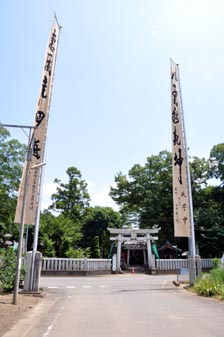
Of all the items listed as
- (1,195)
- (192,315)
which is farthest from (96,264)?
(192,315)

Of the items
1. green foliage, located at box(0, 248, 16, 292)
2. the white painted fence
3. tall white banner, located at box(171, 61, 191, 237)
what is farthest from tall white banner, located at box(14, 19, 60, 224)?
the white painted fence

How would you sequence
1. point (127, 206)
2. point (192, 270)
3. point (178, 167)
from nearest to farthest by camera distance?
point (192, 270), point (178, 167), point (127, 206)

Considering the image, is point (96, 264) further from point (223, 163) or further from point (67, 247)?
point (223, 163)

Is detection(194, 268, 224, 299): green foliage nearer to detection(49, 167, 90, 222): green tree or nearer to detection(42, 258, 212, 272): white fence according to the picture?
detection(42, 258, 212, 272): white fence

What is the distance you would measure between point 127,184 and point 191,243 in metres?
24.4

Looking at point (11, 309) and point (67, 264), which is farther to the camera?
point (67, 264)

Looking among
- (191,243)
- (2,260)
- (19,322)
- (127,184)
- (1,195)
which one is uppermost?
(127,184)

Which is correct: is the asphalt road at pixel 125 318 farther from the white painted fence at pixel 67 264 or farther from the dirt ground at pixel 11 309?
the white painted fence at pixel 67 264

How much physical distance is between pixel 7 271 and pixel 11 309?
12.1ft

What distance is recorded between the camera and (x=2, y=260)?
517 inches

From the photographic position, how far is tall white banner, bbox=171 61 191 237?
1708 centimetres

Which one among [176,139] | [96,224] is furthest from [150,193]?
[176,139]

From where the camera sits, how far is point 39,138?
14.6 metres

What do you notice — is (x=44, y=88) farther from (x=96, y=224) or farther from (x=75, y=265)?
(x=96, y=224)
